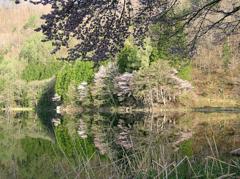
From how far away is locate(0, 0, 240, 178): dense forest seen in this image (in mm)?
5699

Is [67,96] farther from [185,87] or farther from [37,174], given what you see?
[37,174]

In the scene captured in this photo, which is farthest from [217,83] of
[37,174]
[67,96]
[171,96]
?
[37,174]

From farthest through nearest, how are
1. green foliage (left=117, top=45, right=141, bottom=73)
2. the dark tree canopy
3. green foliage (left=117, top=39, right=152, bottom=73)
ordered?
1. green foliage (left=117, top=45, right=141, bottom=73)
2. green foliage (left=117, top=39, right=152, bottom=73)
3. the dark tree canopy

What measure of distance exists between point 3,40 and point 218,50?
121280mm

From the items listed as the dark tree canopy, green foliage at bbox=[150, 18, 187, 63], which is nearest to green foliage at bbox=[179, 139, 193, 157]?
green foliage at bbox=[150, 18, 187, 63]

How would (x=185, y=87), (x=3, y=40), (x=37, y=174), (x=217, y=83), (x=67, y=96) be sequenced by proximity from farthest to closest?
(x=3, y=40), (x=67, y=96), (x=217, y=83), (x=185, y=87), (x=37, y=174)

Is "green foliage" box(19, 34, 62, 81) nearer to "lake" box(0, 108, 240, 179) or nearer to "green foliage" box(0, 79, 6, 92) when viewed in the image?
"green foliage" box(0, 79, 6, 92)

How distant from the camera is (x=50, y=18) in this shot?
5.64 meters

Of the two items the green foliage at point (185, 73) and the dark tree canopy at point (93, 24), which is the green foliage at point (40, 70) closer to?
the green foliage at point (185, 73)

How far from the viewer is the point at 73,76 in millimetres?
71312

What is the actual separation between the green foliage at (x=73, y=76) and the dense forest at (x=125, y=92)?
0.66ft

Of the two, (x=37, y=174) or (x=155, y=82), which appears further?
(x=155, y=82)

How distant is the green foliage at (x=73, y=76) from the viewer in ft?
221

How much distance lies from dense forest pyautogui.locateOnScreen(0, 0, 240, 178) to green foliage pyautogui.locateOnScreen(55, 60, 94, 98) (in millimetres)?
201
